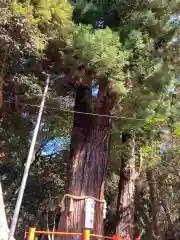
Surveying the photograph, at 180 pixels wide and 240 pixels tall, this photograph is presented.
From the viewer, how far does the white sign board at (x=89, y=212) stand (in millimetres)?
7505

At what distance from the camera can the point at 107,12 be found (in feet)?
29.0

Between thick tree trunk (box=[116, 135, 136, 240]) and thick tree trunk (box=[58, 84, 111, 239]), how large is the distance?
3008 millimetres

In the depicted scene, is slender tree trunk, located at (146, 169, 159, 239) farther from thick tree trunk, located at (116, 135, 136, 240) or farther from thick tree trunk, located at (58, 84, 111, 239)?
thick tree trunk, located at (58, 84, 111, 239)

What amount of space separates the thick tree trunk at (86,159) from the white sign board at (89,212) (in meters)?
0.08

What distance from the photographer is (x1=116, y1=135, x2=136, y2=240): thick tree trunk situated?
→ 11.0 m

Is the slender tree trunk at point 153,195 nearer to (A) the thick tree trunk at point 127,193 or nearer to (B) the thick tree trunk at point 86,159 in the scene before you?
(A) the thick tree trunk at point 127,193

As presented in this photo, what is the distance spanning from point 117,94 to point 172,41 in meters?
2.23

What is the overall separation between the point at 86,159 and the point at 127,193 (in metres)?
3.67

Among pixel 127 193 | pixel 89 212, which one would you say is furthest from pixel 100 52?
pixel 127 193

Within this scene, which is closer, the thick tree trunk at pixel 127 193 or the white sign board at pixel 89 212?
the white sign board at pixel 89 212

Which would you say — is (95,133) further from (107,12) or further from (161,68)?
(107,12)

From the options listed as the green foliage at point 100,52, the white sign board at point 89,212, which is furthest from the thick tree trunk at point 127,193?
the green foliage at point 100,52

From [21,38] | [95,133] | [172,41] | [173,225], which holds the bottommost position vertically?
[173,225]

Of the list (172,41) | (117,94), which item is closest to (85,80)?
(117,94)
